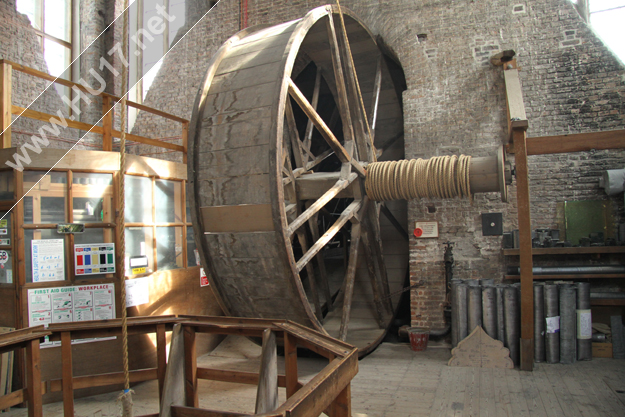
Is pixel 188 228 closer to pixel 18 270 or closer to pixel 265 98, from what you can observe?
pixel 18 270

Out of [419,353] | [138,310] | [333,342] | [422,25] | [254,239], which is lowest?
[419,353]

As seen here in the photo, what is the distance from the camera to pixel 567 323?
174 inches

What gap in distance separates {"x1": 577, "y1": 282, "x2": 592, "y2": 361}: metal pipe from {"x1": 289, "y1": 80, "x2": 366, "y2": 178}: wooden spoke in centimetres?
246

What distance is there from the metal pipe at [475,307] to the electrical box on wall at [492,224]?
3.18 feet

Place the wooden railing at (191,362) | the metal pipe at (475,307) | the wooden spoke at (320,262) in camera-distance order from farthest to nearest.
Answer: the wooden spoke at (320,262), the metal pipe at (475,307), the wooden railing at (191,362)

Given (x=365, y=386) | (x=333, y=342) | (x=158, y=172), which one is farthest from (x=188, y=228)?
(x=333, y=342)

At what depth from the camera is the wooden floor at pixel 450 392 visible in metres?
3.42

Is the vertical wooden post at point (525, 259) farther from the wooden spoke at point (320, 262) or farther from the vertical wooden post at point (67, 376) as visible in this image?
the vertical wooden post at point (67, 376)

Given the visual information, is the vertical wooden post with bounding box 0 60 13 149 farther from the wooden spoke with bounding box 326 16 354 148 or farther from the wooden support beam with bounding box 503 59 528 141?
the wooden support beam with bounding box 503 59 528 141

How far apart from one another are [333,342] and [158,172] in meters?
3.42

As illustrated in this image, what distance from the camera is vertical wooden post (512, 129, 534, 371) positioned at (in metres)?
4.20

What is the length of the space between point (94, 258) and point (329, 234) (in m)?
2.19

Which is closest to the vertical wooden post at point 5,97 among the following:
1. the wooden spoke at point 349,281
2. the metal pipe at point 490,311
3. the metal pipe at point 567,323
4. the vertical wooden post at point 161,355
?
the vertical wooden post at point 161,355

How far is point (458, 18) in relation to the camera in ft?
18.9
